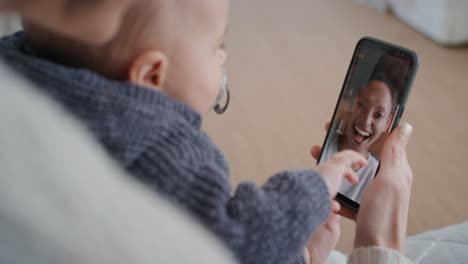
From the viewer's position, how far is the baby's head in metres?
0.37

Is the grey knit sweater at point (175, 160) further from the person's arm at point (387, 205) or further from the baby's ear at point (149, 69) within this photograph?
the person's arm at point (387, 205)

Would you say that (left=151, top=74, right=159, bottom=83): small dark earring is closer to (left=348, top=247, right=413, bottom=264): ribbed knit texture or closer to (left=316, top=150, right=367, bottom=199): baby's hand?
(left=316, top=150, right=367, bottom=199): baby's hand

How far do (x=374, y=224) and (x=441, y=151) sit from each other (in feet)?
2.57

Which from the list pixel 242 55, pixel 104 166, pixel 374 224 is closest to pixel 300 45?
pixel 242 55

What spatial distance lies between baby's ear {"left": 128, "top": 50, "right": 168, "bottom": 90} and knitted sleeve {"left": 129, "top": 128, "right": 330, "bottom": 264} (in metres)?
0.06

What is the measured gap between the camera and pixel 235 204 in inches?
14.7

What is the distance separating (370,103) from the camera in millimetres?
632

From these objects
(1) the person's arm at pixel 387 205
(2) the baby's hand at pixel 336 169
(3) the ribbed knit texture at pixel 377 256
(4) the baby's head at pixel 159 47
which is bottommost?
(3) the ribbed knit texture at pixel 377 256

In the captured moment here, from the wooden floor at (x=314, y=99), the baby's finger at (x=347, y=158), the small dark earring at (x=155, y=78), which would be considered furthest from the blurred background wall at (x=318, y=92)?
the baby's finger at (x=347, y=158)

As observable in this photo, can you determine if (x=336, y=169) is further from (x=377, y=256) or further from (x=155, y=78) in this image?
(x=155, y=78)

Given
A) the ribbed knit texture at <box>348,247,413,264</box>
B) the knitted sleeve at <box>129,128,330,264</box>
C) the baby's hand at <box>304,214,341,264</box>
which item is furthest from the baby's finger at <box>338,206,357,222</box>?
the knitted sleeve at <box>129,128,330,264</box>

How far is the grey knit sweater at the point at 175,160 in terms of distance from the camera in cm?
35

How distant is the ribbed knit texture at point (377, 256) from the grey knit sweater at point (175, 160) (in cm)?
16

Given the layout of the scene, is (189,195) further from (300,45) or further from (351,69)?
(300,45)
